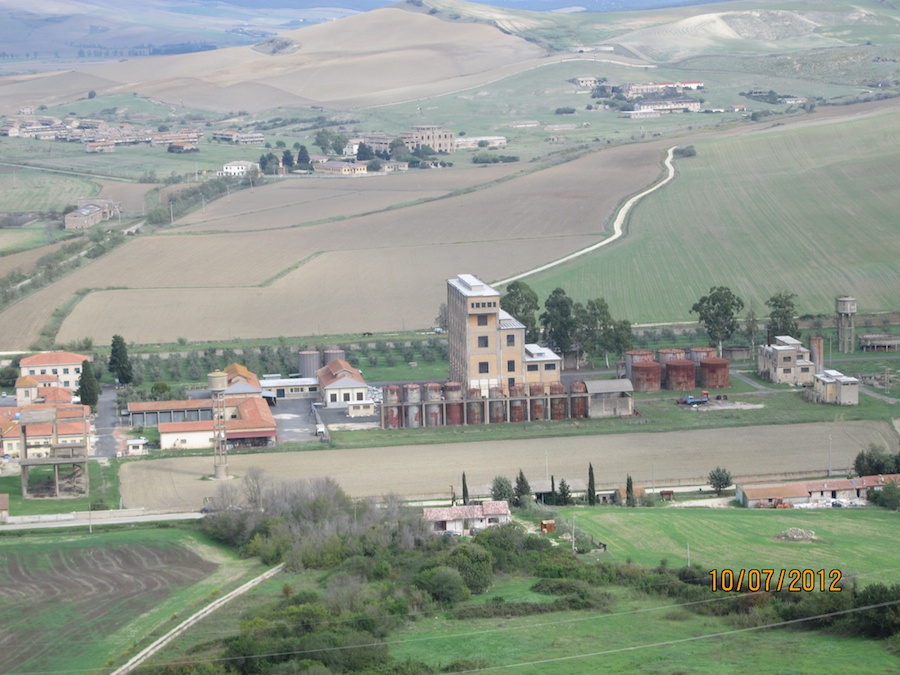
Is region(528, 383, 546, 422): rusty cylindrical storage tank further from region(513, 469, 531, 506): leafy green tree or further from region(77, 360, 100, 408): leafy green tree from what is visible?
region(77, 360, 100, 408): leafy green tree

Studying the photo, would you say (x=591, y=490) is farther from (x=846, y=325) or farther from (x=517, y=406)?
(x=846, y=325)

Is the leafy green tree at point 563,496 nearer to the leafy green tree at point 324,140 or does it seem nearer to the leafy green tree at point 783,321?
the leafy green tree at point 783,321

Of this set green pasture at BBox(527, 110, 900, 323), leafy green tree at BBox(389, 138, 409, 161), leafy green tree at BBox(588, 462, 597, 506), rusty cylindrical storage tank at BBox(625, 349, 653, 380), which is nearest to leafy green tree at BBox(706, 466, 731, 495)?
leafy green tree at BBox(588, 462, 597, 506)

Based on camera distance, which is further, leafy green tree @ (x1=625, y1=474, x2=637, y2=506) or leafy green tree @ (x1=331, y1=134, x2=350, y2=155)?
leafy green tree @ (x1=331, y1=134, x2=350, y2=155)

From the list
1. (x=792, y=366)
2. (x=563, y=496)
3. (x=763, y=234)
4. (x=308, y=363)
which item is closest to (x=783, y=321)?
(x=792, y=366)

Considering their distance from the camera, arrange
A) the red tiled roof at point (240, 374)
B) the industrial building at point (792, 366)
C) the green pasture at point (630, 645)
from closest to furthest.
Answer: the green pasture at point (630, 645) < the red tiled roof at point (240, 374) < the industrial building at point (792, 366)

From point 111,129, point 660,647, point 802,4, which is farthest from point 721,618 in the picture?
point 802,4

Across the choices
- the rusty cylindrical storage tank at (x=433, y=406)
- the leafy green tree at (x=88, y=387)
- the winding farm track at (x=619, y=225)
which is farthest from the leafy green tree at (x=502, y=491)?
the winding farm track at (x=619, y=225)
